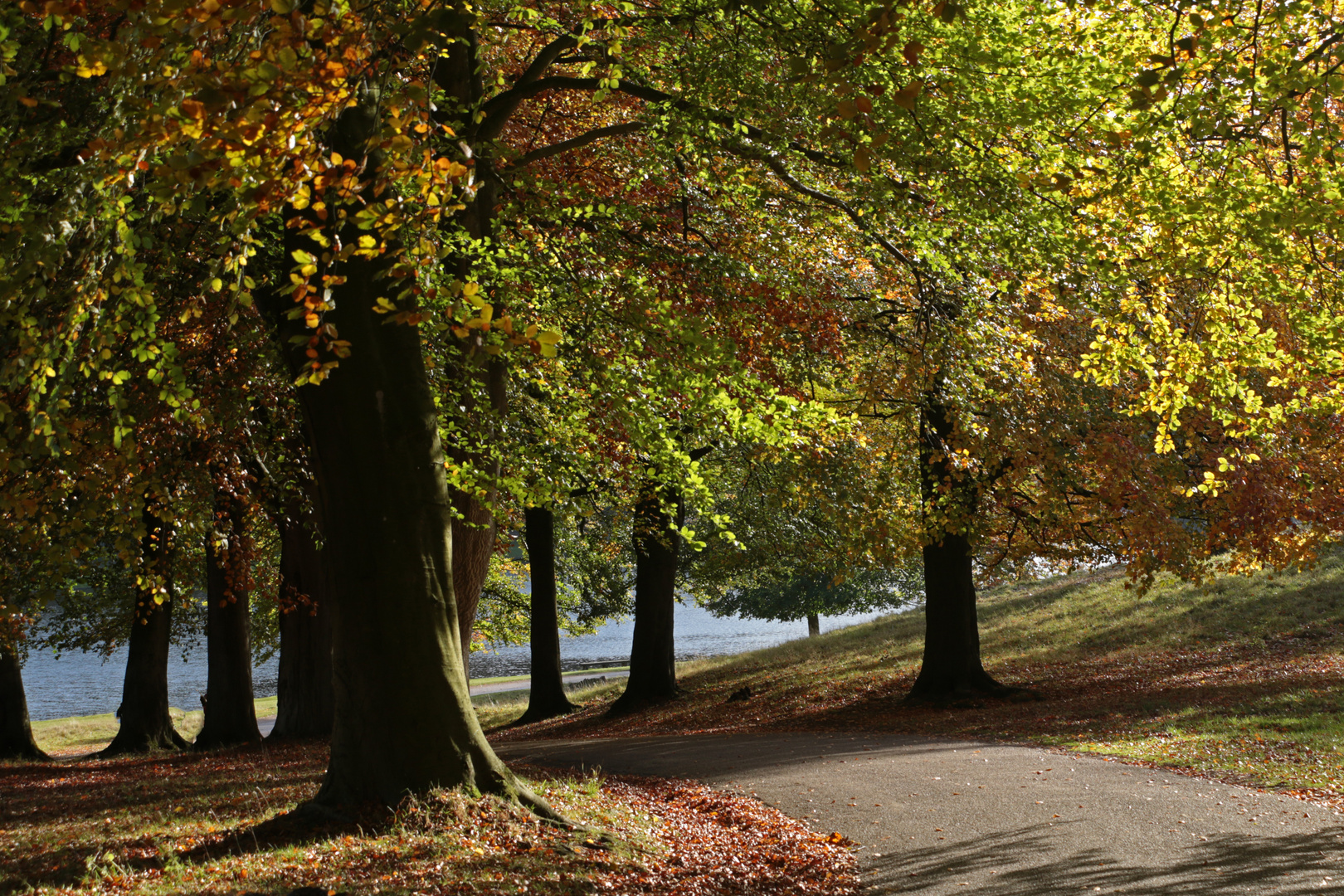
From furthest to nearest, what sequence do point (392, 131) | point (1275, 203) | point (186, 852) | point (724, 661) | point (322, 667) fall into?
point (724, 661) < point (322, 667) < point (1275, 203) < point (186, 852) < point (392, 131)

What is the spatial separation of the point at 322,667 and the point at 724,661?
1306cm

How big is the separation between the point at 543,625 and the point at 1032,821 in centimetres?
1416

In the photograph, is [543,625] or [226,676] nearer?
[226,676]

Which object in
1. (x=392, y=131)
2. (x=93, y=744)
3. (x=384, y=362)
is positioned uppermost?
(x=392, y=131)

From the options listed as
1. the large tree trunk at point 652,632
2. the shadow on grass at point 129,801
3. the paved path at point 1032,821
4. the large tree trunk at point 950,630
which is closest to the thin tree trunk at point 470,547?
the shadow on grass at point 129,801

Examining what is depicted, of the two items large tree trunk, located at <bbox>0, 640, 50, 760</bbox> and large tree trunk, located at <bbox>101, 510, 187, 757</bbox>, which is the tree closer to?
large tree trunk, located at <bbox>101, 510, 187, 757</bbox>

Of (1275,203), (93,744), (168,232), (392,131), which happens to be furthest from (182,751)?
(1275,203)

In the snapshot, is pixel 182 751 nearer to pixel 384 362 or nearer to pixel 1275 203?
pixel 384 362

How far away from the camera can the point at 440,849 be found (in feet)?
18.4

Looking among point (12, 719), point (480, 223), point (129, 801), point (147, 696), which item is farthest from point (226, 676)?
→ point (480, 223)

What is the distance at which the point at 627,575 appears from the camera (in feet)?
104

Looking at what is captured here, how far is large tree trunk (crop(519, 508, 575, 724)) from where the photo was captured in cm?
2020

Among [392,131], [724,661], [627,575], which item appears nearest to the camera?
[392,131]

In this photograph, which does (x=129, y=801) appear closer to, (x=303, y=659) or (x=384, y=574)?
(x=384, y=574)
